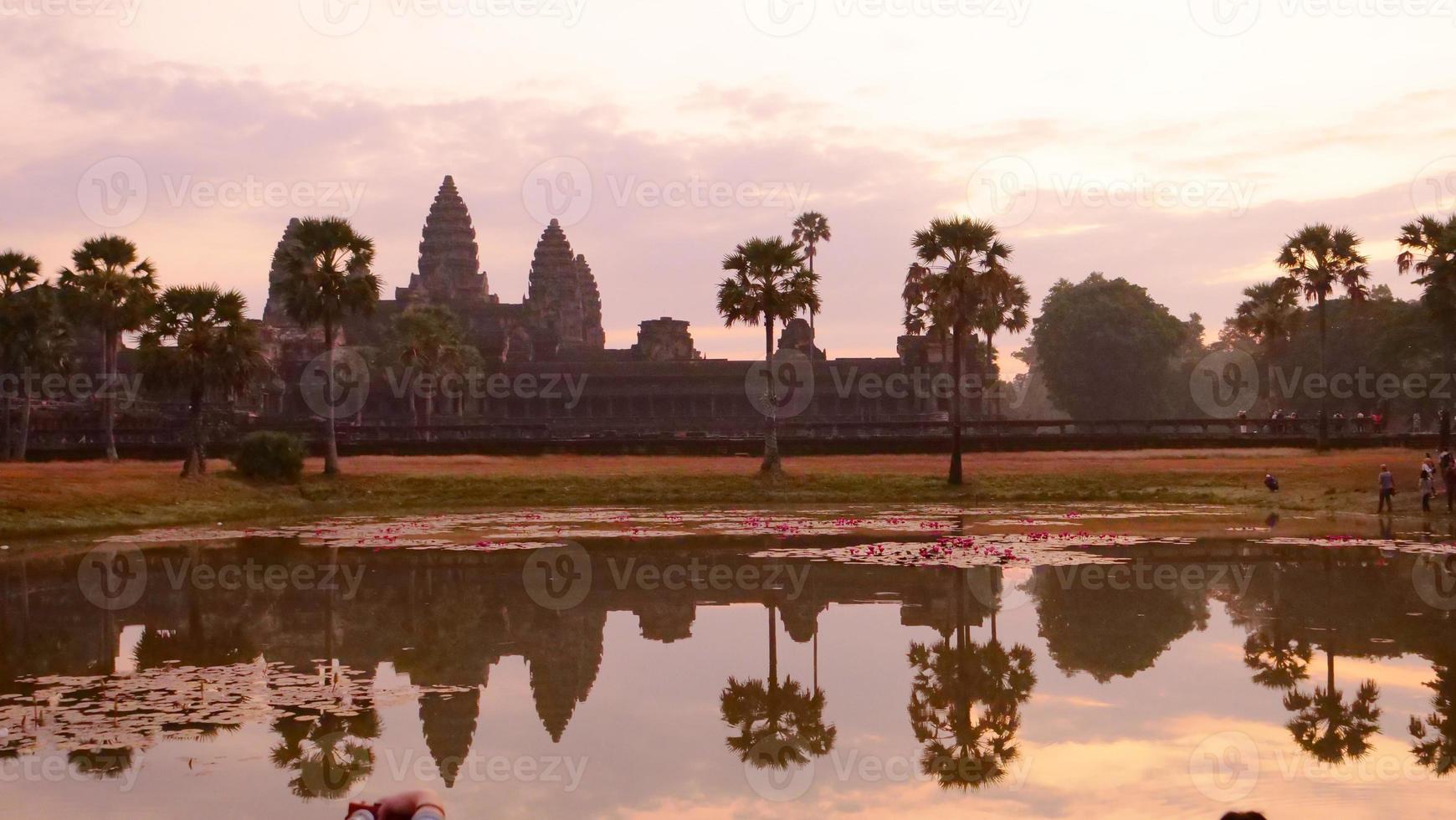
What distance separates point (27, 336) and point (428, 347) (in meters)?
19.5

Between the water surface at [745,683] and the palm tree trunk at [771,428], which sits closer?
the water surface at [745,683]

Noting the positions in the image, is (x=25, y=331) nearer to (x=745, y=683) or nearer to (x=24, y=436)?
(x=24, y=436)

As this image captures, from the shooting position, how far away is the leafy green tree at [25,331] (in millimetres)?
53469

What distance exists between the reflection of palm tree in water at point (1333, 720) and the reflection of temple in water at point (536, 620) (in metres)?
1.79

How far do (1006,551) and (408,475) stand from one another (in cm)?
2553

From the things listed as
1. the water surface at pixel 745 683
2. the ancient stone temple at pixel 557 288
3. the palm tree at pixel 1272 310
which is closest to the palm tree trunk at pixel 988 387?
the palm tree at pixel 1272 310

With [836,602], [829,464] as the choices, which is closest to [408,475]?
[829,464]

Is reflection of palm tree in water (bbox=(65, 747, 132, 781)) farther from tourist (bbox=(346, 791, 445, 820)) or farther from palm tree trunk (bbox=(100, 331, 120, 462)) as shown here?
palm tree trunk (bbox=(100, 331, 120, 462))

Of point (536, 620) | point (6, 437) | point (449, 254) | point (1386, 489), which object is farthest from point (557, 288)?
point (536, 620)

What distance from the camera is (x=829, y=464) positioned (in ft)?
164

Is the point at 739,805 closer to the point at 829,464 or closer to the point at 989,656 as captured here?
the point at 989,656

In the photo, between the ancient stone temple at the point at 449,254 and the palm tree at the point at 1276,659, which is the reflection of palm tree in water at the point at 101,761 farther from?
the ancient stone temple at the point at 449,254

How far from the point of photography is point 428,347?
227 ft

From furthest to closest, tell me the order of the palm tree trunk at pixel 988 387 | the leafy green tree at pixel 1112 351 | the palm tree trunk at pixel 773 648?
1. the leafy green tree at pixel 1112 351
2. the palm tree trunk at pixel 988 387
3. the palm tree trunk at pixel 773 648
